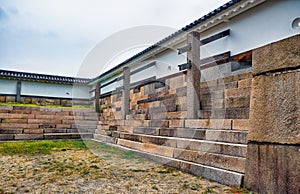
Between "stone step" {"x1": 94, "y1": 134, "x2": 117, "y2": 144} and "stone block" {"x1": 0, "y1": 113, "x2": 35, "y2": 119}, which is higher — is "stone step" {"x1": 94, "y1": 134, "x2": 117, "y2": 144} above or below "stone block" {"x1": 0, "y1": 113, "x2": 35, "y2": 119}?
below

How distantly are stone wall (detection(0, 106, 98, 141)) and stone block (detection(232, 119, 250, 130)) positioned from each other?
569cm

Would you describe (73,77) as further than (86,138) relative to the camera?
Yes

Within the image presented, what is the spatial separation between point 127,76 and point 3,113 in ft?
13.5

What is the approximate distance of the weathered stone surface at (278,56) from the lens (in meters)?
2.12

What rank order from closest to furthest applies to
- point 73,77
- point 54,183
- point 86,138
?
point 54,183 < point 86,138 < point 73,77

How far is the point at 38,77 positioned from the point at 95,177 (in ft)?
45.7

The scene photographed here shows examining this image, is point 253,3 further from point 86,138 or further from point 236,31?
point 86,138

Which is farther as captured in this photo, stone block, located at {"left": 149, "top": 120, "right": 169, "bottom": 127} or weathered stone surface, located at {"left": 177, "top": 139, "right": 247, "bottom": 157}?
stone block, located at {"left": 149, "top": 120, "right": 169, "bottom": 127}

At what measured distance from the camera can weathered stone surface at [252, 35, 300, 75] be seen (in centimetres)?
212

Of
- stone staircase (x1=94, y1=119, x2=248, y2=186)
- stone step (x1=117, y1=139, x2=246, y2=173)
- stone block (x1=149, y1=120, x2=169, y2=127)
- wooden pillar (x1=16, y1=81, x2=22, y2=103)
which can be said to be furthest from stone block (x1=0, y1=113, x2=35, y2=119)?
wooden pillar (x1=16, y1=81, x2=22, y2=103)

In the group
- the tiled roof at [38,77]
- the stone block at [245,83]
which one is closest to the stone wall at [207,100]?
the stone block at [245,83]

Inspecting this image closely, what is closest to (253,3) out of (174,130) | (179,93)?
(179,93)

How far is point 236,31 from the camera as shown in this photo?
5.77 m

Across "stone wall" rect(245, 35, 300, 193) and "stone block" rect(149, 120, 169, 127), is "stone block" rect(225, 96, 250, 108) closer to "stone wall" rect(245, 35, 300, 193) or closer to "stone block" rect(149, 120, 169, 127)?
"stone wall" rect(245, 35, 300, 193)
